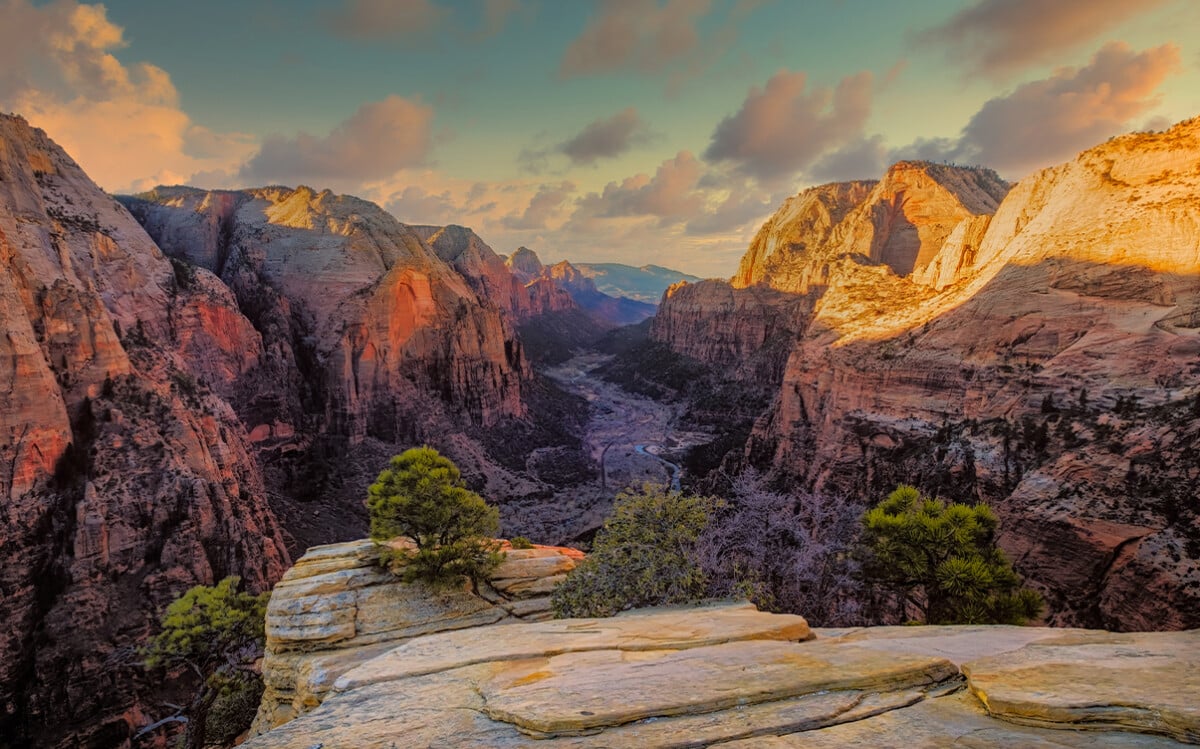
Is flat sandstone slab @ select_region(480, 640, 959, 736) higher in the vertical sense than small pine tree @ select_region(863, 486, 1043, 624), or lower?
higher

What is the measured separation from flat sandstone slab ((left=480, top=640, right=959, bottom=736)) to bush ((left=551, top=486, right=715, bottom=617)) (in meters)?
6.99

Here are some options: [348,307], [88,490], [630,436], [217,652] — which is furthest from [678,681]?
[630,436]

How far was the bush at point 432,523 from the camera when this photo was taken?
A: 737 inches

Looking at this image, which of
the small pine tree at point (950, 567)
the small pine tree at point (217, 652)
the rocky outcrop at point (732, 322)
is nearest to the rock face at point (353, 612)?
the small pine tree at point (217, 652)

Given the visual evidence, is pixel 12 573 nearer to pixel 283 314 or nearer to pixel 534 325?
pixel 283 314

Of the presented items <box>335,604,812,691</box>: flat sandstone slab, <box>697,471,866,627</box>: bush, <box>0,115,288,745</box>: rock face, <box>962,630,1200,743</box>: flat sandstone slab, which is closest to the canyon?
<box>0,115,288,745</box>: rock face

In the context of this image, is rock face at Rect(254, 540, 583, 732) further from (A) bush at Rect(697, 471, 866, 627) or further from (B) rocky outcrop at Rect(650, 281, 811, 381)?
(B) rocky outcrop at Rect(650, 281, 811, 381)

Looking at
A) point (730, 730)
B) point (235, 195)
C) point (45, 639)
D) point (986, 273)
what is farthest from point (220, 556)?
point (235, 195)

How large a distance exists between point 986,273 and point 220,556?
52869 mm

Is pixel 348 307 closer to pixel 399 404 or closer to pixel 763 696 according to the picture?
pixel 399 404

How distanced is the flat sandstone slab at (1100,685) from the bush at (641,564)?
9470 mm

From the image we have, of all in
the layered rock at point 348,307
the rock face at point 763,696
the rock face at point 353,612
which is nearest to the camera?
the rock face at point 763,696

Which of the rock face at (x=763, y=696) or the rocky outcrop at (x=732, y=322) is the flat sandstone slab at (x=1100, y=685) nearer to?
the rock face at (x=763, y=696)

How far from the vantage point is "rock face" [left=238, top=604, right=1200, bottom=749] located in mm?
5641
